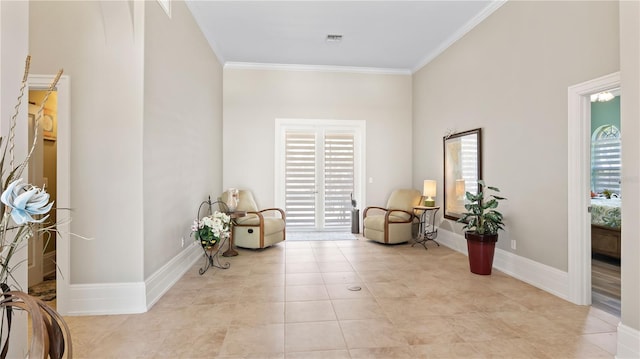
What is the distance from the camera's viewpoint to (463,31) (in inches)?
183

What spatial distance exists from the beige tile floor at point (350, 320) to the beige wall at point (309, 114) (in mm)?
2652

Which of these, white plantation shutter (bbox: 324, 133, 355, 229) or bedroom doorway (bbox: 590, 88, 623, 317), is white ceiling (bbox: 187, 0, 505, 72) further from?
bedroom doorway (bbox: 590, 88, 623, 317)

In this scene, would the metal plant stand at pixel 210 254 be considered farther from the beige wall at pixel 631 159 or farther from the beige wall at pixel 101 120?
the beige wall at pixel 631 159

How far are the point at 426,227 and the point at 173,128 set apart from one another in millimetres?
4592

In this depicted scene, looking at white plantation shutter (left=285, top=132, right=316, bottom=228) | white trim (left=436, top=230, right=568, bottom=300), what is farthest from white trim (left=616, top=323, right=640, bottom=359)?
white plantation shutter (left=285, top=132, right=316, bottom=228)

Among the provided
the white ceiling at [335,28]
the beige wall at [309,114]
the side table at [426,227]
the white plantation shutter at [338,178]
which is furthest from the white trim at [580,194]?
the white plantation shutter at [338,178]

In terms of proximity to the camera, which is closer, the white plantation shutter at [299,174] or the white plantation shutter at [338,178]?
the white plantation shutter at [299,174]

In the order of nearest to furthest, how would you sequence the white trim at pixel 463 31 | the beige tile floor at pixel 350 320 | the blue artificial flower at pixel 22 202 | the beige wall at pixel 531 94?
the blue artificial flower at pixel 22 202 < the beige tile floor at pixel 350 320 < the beige wall at pixel 531 94 < the white trim at pixel 463 31

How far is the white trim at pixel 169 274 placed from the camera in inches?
115

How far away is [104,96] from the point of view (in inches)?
107

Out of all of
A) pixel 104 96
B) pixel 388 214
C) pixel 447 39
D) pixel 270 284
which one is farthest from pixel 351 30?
pixel 270 284

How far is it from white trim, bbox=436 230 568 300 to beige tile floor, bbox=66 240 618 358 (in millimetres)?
111

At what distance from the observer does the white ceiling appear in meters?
4.08

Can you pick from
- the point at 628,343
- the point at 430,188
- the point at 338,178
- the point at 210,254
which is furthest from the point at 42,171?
the point at 628,343
